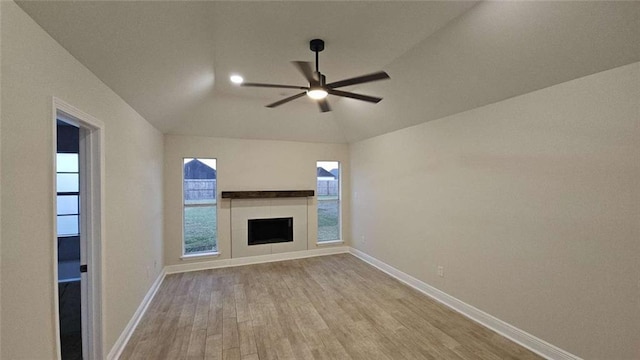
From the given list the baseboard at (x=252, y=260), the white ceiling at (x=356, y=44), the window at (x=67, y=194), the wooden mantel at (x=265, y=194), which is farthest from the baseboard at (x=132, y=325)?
the white ceiling at (x=356, y=44)

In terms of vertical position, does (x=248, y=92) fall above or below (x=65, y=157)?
above

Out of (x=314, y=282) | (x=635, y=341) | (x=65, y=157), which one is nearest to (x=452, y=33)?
(x=635, y=341)

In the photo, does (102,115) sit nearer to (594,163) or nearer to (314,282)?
(314,282)

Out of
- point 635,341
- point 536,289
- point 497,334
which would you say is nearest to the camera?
point 635,341

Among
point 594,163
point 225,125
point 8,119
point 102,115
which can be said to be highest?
point 225,125

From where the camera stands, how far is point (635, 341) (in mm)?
1964

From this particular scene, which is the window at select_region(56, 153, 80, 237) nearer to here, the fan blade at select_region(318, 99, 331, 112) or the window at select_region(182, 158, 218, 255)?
the window at select_region(182, 158, 218, 255)

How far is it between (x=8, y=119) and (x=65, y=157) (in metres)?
3.14

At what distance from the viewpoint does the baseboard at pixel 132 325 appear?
246 cm

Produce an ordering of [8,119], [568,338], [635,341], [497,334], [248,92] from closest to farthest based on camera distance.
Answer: [8,119] → [635,341] → [568,338] → [497,334] → [248,92]

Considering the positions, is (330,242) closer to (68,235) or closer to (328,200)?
(328,200)

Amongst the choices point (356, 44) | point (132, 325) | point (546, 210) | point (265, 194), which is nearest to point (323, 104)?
point (356, 44)

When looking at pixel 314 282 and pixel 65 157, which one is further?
pixel 314 282

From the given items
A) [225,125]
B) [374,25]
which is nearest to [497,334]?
[374,25]
